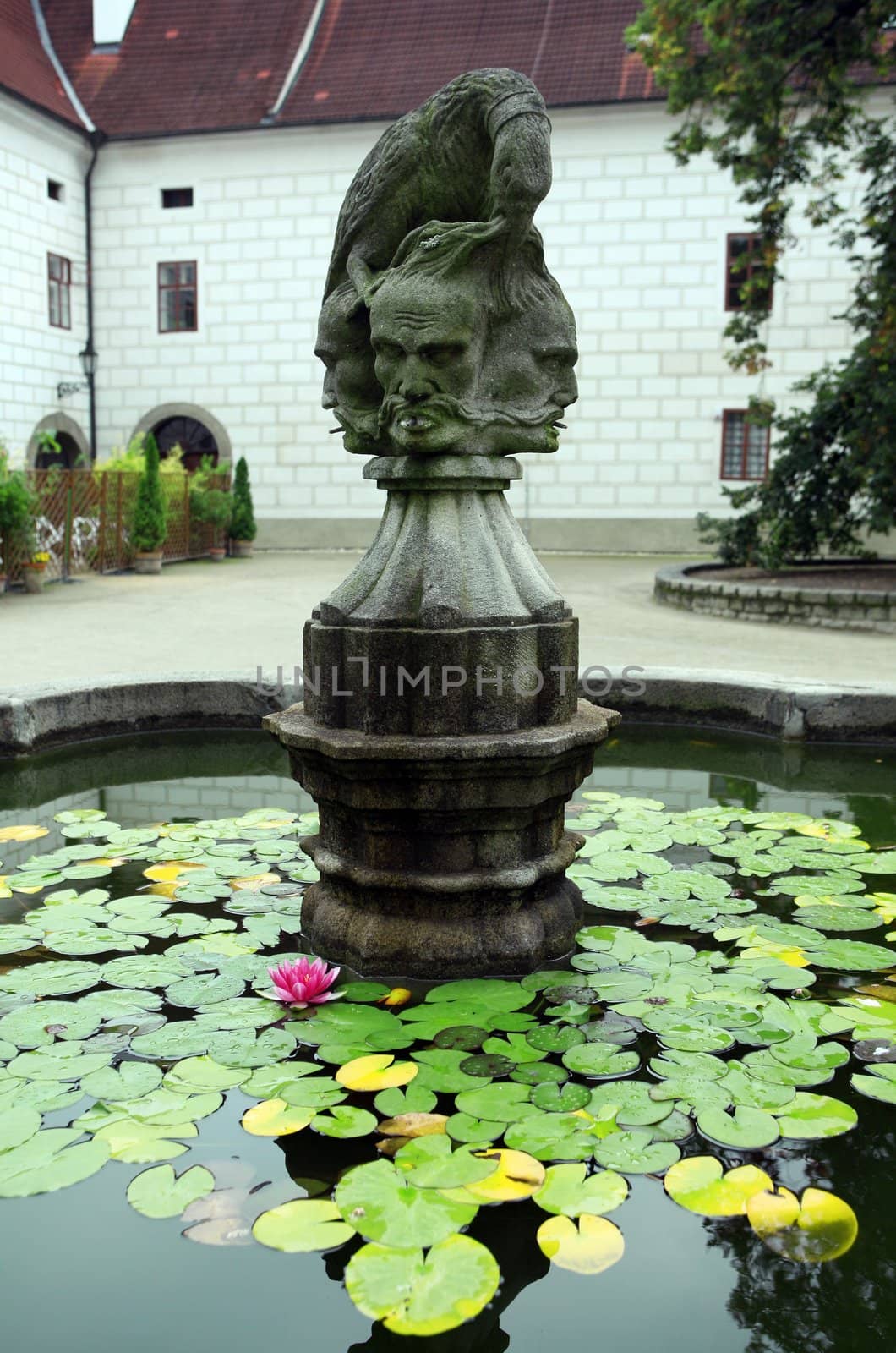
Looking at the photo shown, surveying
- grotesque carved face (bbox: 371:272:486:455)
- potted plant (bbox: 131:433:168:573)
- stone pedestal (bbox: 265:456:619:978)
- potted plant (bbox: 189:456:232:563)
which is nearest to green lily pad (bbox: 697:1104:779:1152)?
stone pedestal (bbox: 265:456:619:978)

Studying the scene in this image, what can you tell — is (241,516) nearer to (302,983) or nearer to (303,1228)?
(302,983)

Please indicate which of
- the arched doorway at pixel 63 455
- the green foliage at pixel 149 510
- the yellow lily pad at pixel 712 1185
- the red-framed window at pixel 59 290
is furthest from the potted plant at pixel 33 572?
the yellow lily pad at pixel 712 1185

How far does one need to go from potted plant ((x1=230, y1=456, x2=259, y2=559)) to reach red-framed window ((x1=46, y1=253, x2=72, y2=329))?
14.0ft

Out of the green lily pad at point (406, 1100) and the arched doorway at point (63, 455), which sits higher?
the arched doorway at point (63, 455)

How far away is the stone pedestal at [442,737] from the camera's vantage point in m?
2.98

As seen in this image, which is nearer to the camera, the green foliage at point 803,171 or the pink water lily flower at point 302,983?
the pink water lily flower at point 302,983

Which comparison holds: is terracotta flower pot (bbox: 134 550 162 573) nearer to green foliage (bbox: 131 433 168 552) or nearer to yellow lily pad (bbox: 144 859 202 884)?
green foliage (bbox: 131 433 168 552)

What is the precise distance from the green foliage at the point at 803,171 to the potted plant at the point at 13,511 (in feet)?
24.2

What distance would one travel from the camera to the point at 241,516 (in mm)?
18594

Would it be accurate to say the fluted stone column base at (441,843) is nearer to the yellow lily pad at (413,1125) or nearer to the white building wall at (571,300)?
the yellow lily pad at (413,1125)

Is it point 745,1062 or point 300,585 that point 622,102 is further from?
point 745,1062

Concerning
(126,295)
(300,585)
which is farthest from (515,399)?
(126,295)

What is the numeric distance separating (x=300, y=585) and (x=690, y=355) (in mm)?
8420

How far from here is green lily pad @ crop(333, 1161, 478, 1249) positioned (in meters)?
1.97
